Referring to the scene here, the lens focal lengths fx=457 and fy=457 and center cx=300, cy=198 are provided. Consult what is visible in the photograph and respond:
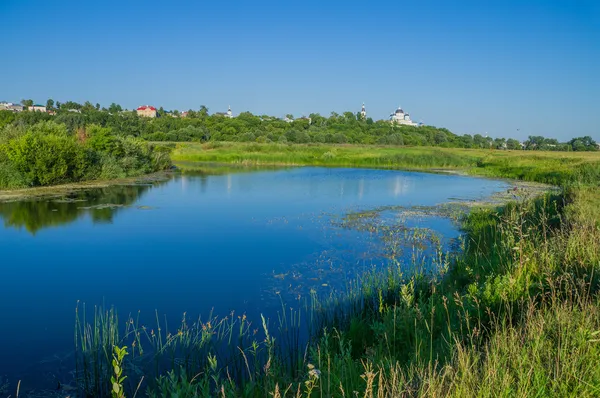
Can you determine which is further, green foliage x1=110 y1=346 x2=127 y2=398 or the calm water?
the calm water

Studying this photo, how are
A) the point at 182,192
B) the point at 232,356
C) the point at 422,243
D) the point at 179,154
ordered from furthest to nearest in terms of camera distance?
Answer: the point at 179,154 → the point at 182,192 → the point at 422,243 → the point at 232,356

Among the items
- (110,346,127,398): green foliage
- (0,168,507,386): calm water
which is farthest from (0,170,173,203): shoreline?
(110,346,127,398): green foliage

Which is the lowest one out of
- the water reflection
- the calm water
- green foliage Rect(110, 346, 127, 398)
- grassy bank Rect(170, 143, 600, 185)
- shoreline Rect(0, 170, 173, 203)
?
the calm water

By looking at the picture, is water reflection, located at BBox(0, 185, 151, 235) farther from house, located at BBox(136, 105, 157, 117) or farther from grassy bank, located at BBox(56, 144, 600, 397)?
house, located at BBox(136, 105, 157, 117)

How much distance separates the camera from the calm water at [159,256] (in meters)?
6.21

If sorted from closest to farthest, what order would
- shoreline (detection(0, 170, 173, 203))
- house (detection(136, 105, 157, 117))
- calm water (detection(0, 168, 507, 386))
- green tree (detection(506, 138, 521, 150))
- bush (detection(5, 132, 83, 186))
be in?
calm water (detection(0, 168, 507, 386))
shoreline (detection(0, 170, 173, 203))
bush (detection(5, 132, 83, 186))
green tree (detection(506, 138, 521, 150))
house (detection(136, 105, 157, 117))

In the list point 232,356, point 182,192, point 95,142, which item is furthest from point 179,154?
point 232,356

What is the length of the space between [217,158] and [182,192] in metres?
22.5

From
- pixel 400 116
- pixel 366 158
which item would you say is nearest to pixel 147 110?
pixel 400 116

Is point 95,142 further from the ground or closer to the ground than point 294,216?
further from the ground

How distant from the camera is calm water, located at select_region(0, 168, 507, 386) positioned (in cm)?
621

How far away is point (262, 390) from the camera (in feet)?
12.1

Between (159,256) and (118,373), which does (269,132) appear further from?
(118,373)

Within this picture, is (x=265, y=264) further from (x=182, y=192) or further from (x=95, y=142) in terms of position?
(x=95, y=142)
